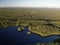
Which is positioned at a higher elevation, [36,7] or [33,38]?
[36,7]

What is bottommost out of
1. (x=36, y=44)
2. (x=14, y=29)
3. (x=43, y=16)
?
(x=36, y=44)

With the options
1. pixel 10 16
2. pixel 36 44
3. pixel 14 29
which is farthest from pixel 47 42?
pixel 10 16

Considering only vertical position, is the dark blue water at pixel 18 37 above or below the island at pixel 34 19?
below

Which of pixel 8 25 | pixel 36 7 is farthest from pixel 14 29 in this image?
pixel 36 7

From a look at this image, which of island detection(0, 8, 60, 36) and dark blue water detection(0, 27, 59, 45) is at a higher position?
island detection(0, 8, 60, 36)

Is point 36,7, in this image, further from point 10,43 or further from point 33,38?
point 10,43

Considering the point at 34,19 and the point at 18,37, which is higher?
the point at 34,19

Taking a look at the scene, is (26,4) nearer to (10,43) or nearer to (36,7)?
(36,7)
